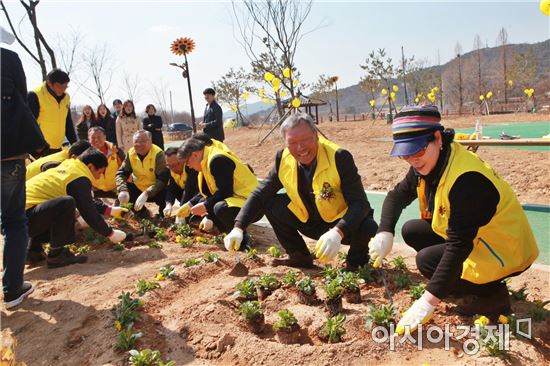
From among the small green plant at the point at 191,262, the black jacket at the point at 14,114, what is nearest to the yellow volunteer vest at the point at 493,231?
the small green plant at the point at 191,262

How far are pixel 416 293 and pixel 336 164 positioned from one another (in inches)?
39.3

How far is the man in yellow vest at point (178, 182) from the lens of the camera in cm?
469

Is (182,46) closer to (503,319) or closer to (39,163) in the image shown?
(39,163)

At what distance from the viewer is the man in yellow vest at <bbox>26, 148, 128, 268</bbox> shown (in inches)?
138

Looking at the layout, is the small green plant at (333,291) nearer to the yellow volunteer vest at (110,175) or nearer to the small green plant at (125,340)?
the small green plant at (125,340)

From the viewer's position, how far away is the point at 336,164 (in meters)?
2.96

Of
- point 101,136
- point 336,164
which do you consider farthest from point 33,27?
point 336,164

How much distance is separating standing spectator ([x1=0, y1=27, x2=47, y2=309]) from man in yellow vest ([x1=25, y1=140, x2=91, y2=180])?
4.23 feet

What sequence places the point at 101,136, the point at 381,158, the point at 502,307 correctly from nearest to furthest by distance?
the point at 502,307, the point at 101,136, the point at 381,158

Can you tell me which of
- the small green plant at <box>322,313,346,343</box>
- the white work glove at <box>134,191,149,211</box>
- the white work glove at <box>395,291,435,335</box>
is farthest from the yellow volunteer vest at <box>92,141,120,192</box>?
the white work glove at <box>395,291,435,335</box>

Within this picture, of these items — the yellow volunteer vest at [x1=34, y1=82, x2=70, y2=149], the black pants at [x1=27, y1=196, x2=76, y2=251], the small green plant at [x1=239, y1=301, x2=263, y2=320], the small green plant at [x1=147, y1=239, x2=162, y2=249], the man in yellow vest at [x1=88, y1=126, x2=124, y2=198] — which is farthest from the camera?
the man in yellow vest at [x1=88, y1=126, x2=124, y2=198]

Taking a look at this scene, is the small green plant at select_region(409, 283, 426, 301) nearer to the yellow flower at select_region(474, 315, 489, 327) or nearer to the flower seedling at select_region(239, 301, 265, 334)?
the yellow flower at select_region(474, 315, 489, 327)

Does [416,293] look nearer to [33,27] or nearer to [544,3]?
[544,3]

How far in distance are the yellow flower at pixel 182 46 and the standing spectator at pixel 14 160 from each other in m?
9.67
